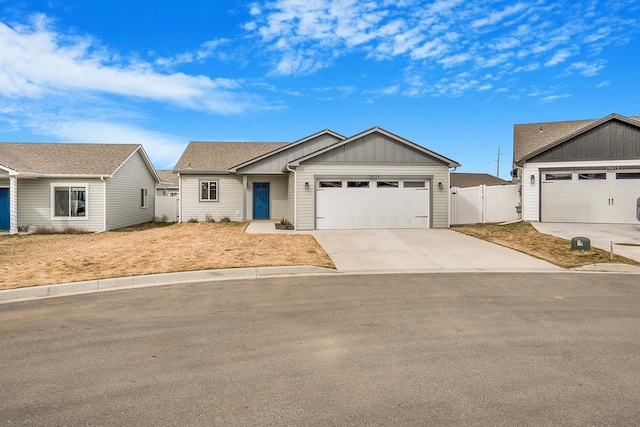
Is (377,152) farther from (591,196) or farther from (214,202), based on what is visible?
(214,202)

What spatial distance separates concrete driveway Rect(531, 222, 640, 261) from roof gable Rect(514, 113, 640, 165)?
3.33m

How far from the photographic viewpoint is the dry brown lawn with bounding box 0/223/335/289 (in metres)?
9.04

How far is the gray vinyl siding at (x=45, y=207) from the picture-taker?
767 inches

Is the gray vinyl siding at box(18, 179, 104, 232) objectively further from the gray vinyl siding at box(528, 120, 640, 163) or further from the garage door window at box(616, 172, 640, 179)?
the garage door window at box(616, 172, 640, 179)

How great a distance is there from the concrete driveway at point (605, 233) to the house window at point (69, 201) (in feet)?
71.4

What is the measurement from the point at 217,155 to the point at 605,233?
822 inches

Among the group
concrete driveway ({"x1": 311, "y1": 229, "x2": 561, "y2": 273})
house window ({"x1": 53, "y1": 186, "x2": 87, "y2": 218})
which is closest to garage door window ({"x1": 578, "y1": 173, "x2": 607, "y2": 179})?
concrete driveway ({"x1": 311, "y1": 229, "x2": 561, "y2": 273})

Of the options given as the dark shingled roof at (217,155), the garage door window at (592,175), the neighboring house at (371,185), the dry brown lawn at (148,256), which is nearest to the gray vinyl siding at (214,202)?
the dark shingled roof at (217,155)

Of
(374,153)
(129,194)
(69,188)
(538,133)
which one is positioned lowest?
(129,194)

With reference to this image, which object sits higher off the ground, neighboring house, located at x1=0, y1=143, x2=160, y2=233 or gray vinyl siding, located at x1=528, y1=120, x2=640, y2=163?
gray vinyl siding, located at x1=528, y1=120, x2=640, y2=163

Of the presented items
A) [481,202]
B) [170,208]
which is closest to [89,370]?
[481,202]

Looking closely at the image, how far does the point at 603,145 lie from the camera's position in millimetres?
18297

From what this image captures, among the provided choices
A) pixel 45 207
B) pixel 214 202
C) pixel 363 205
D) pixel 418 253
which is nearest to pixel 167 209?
pixel 214 202

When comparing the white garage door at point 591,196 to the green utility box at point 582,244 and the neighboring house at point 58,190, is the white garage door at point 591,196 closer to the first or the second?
the green utility box at point 582,244
